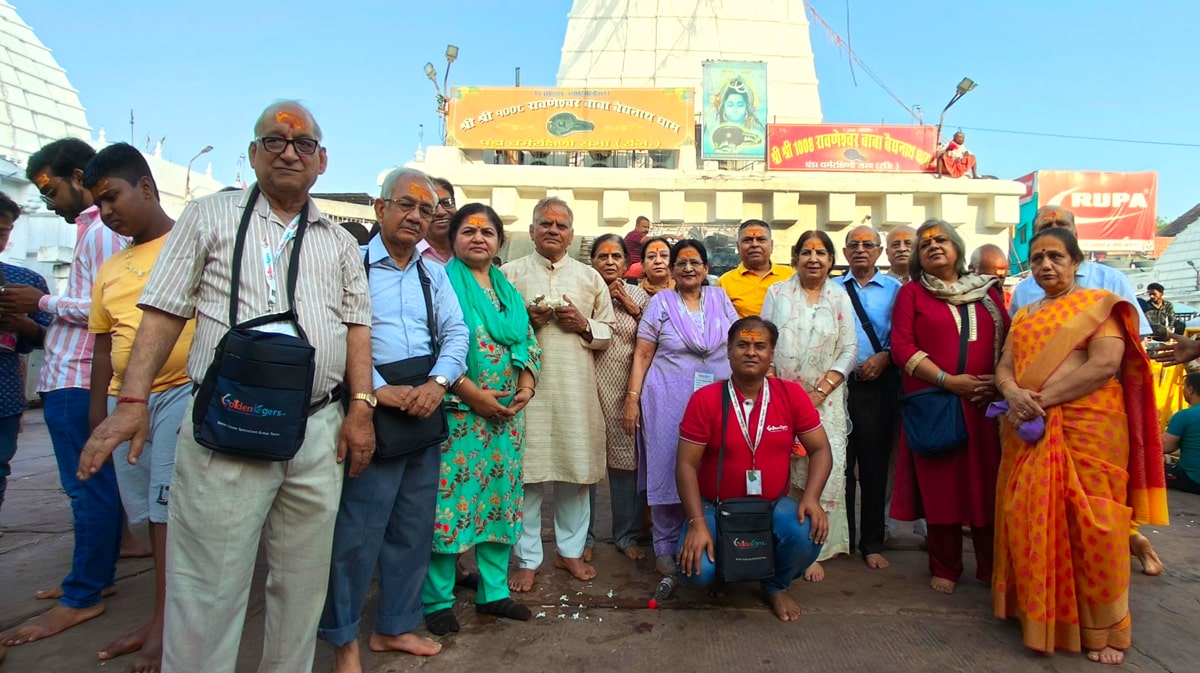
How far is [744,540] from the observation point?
277 cm

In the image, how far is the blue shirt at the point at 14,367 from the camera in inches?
109

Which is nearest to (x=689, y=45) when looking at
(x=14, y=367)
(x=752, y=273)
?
(x=752, y=273)

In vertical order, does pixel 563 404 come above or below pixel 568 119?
below

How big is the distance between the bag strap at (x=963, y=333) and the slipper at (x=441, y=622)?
2546 millimetres

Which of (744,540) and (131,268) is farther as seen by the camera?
(744,540)

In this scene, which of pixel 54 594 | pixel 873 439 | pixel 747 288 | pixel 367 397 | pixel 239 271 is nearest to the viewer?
pixel 239 271

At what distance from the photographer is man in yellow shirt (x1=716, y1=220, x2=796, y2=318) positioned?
12.3 ft

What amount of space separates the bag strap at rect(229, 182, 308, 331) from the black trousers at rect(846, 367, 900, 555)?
9.46ft

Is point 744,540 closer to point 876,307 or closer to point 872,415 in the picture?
point 872,415

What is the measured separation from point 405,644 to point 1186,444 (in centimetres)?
592

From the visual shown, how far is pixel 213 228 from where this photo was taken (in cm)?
184

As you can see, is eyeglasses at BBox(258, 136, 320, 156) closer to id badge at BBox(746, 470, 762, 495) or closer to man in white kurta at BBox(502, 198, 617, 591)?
man in white kurta at BBox(502, 198, 617, 591)

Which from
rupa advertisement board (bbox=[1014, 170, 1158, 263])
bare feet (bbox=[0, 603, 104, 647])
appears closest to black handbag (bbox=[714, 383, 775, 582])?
bare feet (bbox=[0, 603, 104, 647])

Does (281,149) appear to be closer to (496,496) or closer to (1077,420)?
(496,496)
